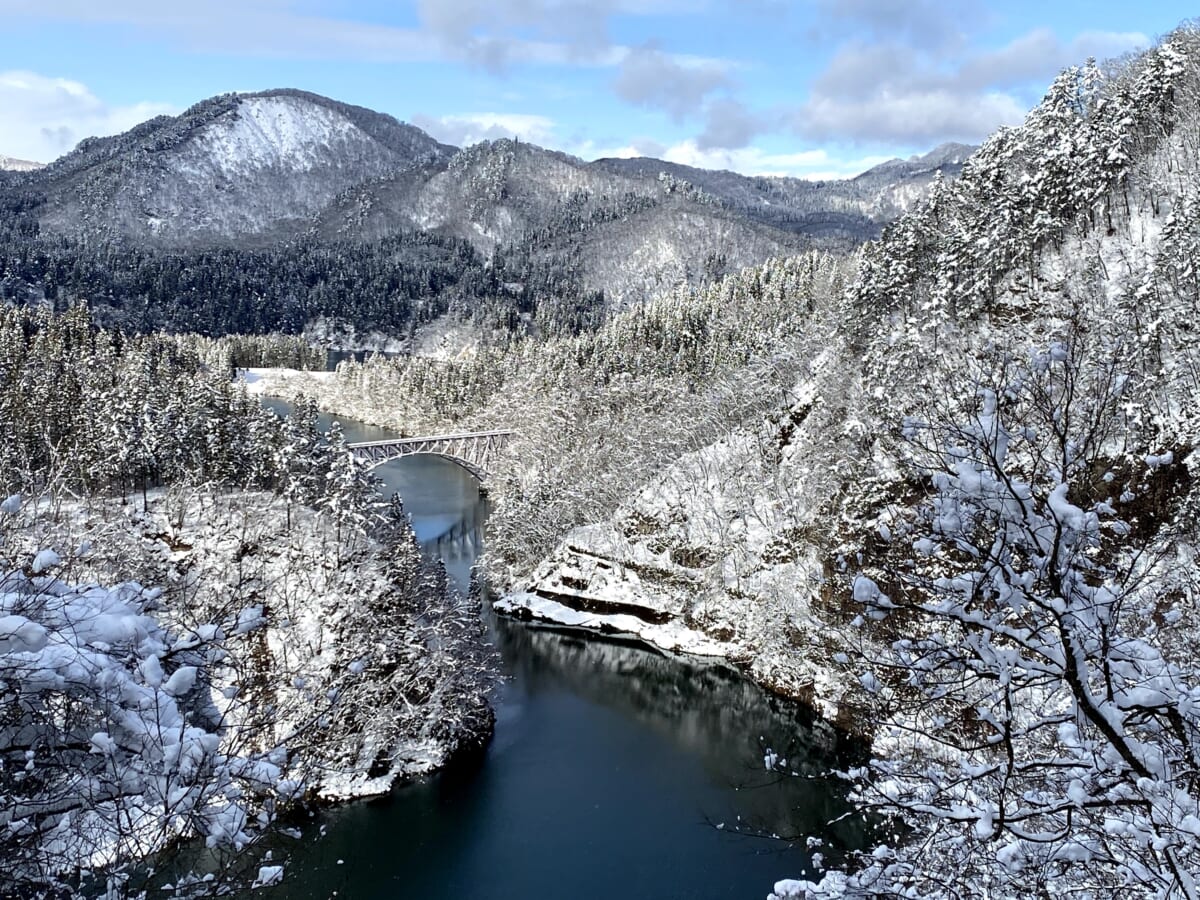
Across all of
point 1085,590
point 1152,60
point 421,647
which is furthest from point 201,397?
point 1152,60

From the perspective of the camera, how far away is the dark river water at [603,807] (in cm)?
2584

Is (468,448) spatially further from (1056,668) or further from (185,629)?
(1056,668)

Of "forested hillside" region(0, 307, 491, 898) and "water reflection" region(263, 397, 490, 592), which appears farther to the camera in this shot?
"water reflection" region(263, 397, 490, 592)

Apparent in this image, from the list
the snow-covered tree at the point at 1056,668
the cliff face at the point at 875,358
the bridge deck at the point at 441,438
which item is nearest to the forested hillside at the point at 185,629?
the snow-covered tree at the point at 1056,668

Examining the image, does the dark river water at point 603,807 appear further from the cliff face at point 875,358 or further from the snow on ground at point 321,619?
the cliff face at point 875,358

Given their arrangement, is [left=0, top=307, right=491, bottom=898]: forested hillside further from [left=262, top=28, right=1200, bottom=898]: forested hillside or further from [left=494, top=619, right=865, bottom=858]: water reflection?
[left=494, top=619, right=865, bottom=858]: water reflection

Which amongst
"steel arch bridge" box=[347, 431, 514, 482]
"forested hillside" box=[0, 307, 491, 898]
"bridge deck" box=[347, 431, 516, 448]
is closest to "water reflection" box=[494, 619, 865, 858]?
"forested hillside" box=[0, 307, 491, 898]

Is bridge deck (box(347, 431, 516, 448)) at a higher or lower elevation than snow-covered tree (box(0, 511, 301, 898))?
lower

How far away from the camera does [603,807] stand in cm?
3028

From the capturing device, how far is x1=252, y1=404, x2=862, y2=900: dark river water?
25.8m

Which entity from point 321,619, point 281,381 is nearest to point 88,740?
point 321,619

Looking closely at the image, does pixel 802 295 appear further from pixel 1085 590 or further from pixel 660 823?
pixel 1085 590

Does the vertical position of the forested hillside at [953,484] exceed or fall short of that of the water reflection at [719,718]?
it exceeds it

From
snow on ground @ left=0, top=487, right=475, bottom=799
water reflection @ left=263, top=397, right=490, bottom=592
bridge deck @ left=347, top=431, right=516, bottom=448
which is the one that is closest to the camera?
snow on ground @ left=0, top=487, right=475, bottom=799
